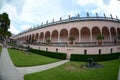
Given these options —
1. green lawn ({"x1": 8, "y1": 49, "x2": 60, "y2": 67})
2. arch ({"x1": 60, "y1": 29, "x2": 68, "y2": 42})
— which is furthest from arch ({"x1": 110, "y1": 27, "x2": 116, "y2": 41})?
green lawn ({"x1": 8, "y1": 49, "x2": 60, "y2": 67})

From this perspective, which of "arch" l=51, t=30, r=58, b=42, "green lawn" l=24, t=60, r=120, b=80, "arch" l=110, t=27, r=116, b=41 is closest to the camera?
"green lawn" l=24, t=60, r=120, b=80

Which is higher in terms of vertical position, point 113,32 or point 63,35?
point 113,32

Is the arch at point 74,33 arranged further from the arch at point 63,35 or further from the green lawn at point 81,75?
the green lawn at point 81,75

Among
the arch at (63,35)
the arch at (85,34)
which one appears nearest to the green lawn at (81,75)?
the arch at (85,34)

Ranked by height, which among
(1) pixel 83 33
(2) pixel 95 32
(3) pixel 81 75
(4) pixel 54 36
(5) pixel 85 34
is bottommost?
(3) pixel 81 75

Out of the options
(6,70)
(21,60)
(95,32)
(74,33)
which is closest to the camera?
(6,70)

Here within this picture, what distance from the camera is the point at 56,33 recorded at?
89.0 feet

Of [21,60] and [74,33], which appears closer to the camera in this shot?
[21,60]

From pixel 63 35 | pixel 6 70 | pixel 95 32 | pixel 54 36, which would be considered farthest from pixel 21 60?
pixel 54 36

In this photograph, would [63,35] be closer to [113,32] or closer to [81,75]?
[113,32]

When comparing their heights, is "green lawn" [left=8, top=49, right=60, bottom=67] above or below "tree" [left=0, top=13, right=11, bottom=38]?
below

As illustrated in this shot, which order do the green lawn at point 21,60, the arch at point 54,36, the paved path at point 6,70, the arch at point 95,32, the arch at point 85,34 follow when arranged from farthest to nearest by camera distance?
the arch at point 54,36 → the arch at point 95,32 → the arch at point 85,34 → the green lawn at point 21,60 → the paved path at point 6,70

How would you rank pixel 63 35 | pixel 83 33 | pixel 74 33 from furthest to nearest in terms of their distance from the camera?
1. pixel 63 35
2. pixel 74 33
3. pixel 83 33

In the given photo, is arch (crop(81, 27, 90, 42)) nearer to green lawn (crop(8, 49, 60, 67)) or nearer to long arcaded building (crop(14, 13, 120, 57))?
long arcaded building (crop(14, 13, 120, 57))
